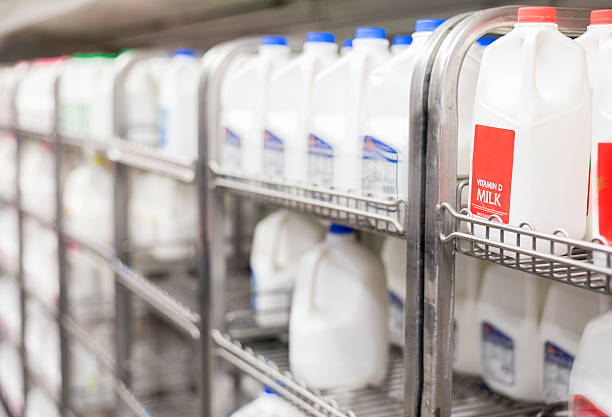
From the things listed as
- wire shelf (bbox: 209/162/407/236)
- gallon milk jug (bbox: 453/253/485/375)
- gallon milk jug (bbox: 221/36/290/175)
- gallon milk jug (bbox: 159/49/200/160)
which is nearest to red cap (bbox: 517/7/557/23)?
wire shelf (bbox: 209/162/407/236)

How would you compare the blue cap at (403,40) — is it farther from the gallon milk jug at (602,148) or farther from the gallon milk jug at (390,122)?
the gallon milk jug at (602,148)

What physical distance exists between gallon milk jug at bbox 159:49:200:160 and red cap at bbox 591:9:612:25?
126cm

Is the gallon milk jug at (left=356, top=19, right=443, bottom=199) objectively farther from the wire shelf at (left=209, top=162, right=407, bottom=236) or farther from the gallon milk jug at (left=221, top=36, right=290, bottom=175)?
the gallon milk jug at (left=221, top=36, right=290, bottom=175)

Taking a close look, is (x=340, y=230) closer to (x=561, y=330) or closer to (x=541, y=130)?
(x=561, y=330)

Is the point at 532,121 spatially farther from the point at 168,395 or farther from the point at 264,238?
the point at 168,395

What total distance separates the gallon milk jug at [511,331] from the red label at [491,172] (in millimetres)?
392

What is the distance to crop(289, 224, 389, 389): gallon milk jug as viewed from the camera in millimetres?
1504

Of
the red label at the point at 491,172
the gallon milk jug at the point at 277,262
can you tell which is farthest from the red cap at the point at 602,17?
the gallon milk jug at the point at 277,262

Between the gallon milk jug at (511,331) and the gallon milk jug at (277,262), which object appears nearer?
the gallon milk jug at (511,331)

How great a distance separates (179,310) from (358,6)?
1140 mm

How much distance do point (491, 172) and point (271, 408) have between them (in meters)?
0.97

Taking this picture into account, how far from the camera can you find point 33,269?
3441 millimetres

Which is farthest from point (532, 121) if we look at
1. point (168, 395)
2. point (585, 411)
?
point (168, 395)

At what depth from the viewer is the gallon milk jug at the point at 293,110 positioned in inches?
57.1
